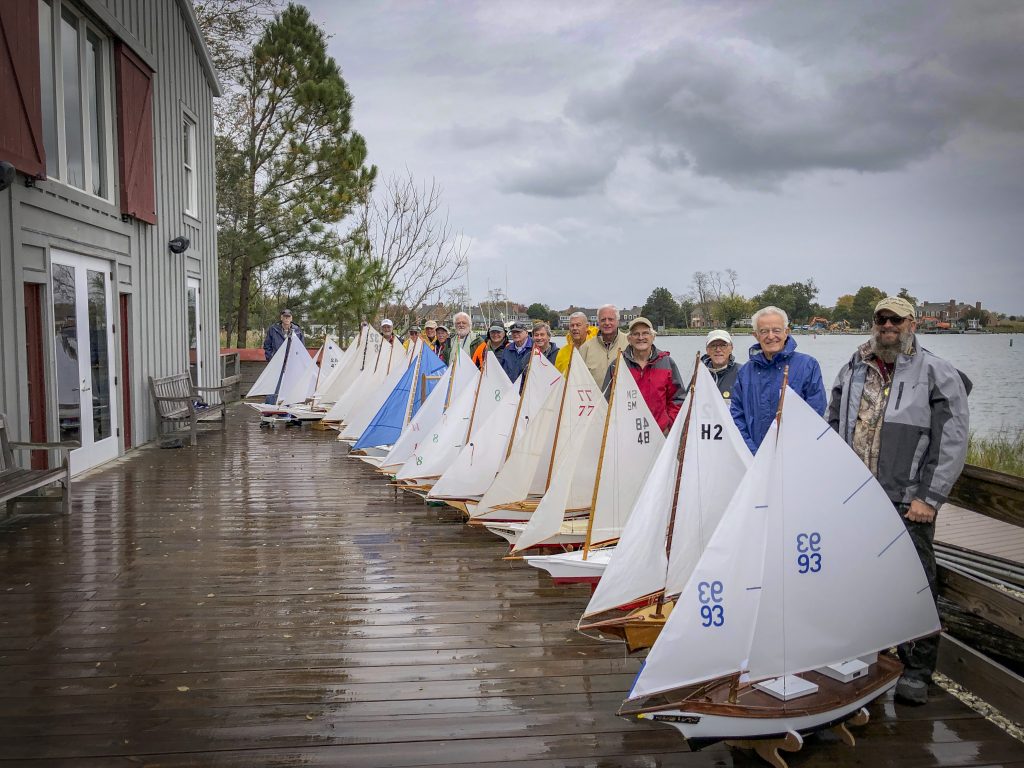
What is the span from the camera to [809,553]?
11.0ft

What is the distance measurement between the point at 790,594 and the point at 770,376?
180cm

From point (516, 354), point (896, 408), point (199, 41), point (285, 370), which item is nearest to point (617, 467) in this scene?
point (896, 408)

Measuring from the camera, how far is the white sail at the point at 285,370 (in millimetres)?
15430

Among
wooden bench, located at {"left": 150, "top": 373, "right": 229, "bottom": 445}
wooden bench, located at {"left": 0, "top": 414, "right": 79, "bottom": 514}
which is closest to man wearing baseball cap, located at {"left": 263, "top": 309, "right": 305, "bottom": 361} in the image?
wooden bench, located at {"left": 150, "top": 373, "right": 229, "bottom": 445}

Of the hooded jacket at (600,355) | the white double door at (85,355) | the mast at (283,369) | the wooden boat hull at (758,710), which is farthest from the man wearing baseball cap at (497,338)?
the mast at (283,369)

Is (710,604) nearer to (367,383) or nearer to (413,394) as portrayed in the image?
(413,394)

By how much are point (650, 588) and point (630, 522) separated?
1.36 ft

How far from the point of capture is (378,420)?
10.5 meters

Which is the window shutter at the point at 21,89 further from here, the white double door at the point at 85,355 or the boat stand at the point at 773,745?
the boat stand at the point at 773,745

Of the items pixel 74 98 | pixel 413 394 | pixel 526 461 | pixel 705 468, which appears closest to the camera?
pixel 705 468

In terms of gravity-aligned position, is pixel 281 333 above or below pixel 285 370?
above

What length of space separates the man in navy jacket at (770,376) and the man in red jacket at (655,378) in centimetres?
109

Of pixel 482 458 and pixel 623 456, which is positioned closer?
pixel 623 456

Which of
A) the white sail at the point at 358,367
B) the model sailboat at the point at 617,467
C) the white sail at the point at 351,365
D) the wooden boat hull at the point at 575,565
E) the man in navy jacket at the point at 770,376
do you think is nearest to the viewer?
the man in navy jacket at the point at 770,376
